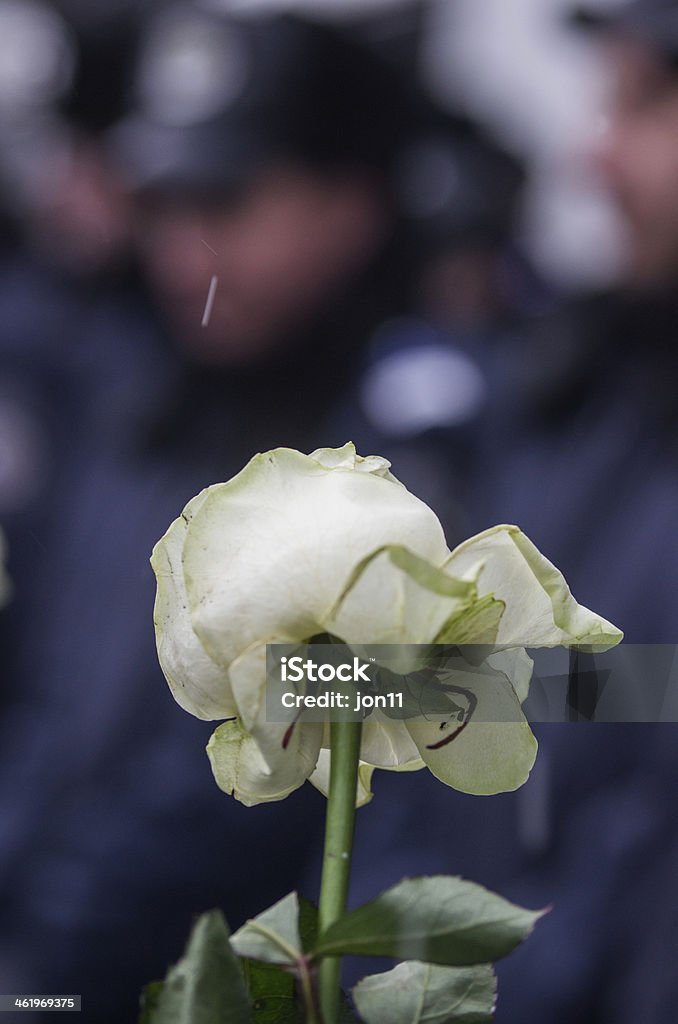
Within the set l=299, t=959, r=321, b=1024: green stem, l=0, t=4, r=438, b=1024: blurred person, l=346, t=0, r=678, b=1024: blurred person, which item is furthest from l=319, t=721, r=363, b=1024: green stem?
l=0, t=4, r=438, b=1024: blurred person

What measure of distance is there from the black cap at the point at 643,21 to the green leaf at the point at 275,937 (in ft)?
1.98

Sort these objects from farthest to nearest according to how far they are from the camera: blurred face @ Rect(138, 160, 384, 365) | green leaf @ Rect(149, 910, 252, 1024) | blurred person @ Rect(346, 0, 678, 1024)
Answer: blurred face @ Rect(138, 160, 384, 365)
blurred person @ Rect(346, 0, 678, 1024)
green leaf @ Rect(149, 910, 252, 1024)

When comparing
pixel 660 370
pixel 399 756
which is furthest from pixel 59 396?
pixel 399 756

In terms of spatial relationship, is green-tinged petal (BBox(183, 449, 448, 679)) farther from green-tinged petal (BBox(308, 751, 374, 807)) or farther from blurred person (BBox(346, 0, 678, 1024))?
blurred person (BBox(346, 0, 678, 1024))

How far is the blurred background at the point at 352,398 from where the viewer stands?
1.81ft

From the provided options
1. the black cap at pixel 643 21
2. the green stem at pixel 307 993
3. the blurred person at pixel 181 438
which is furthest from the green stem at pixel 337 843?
the black cap at pixel 643 21

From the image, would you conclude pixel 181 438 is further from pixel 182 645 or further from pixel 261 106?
pixel 182 645

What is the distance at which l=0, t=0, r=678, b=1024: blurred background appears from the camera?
55 centimetres

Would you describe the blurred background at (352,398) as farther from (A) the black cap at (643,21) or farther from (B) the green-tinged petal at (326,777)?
(B) the green-tinged petal at (326,777)

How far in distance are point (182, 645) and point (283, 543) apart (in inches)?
0.7

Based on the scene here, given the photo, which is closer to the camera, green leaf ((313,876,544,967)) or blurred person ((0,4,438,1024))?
green leaf ((313,876,544,967))

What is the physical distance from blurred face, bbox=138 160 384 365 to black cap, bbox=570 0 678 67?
0.58 ft

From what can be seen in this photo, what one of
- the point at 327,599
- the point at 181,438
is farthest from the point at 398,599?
the point at 181,438

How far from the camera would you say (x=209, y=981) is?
0.10 m
